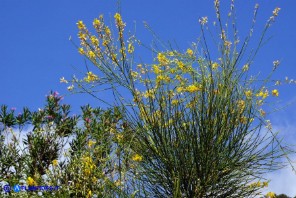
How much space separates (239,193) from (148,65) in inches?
69.4

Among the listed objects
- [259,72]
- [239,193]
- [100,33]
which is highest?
[100,33]

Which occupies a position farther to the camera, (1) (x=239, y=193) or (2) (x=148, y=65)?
(2) (x=148, y=65)

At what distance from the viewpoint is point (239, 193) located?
5.02m

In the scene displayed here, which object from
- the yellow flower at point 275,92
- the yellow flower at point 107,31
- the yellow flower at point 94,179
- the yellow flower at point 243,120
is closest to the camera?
the yellow flower at point 243,120

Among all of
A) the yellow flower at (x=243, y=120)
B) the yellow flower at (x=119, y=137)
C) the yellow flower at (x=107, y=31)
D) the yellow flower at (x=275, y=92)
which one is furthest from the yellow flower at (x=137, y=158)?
the yellow flower at (x=275, y=92)

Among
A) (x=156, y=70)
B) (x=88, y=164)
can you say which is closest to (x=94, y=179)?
(x=88, y=164)

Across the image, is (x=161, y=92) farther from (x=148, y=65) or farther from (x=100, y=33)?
(x=100, y=33)

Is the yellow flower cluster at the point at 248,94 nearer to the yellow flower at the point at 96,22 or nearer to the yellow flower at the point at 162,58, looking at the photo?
the yellow flower at the point at 162,58

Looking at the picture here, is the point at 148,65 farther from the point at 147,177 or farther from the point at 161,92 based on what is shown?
the point at 147,177

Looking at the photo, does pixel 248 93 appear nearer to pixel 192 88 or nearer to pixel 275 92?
pixel 275 92

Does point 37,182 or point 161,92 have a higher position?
point 161,92

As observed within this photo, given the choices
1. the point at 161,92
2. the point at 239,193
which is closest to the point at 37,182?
the point at 161,92

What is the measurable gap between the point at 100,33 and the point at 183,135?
1.45 m

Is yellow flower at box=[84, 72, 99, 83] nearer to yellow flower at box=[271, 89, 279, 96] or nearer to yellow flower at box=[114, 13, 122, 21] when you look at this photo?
yellow flower at box=[114, 13, 122, 21]
